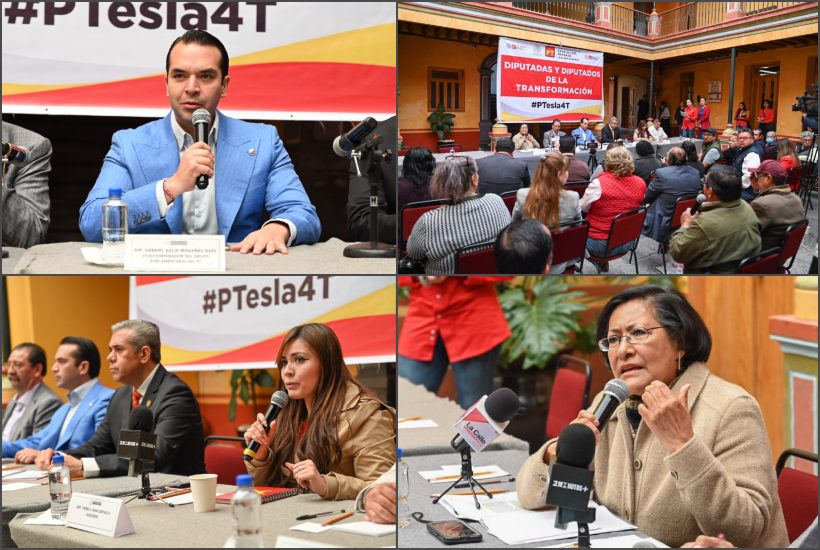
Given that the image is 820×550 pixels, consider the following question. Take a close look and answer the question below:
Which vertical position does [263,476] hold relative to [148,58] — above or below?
below

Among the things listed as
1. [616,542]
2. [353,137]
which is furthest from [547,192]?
[616,542]

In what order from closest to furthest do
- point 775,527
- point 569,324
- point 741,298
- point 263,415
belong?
point 775,527, point 263,415, point 741,298, point 569,324

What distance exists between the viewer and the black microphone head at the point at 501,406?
2072mm

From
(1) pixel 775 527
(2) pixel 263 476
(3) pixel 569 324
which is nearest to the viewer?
(1) pixel 775 527

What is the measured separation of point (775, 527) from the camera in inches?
73.4

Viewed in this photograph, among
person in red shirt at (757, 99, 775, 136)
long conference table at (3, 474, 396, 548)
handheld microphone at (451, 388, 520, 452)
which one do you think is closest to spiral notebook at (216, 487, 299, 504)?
long conference table at (3, 474, 396, 548)

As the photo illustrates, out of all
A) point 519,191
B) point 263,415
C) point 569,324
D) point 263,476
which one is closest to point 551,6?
point 519,191

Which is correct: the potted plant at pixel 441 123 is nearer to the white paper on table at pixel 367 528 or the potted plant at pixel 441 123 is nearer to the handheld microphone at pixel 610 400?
the handheld microphone at pixel 610 400

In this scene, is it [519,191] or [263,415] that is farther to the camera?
[519,191]

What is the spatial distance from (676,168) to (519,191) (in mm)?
498

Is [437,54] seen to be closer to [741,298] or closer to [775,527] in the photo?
[775,527]

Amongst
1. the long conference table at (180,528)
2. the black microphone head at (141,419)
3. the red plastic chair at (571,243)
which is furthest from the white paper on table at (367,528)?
the red plastic chair at (571,243)

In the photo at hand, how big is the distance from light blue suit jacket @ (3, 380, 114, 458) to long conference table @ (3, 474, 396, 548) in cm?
52

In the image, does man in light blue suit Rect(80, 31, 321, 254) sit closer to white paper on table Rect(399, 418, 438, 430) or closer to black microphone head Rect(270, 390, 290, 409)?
black microphone head Rect(270, 390, 290, 409)
